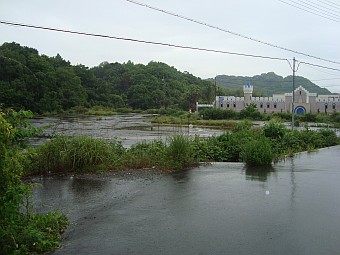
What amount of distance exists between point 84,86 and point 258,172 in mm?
91512

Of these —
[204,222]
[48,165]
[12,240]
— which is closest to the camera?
[12,240]

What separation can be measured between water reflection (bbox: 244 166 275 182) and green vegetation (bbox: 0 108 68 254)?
6607 millimetres

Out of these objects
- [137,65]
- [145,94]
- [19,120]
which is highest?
[137,65]

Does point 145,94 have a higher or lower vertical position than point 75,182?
higher

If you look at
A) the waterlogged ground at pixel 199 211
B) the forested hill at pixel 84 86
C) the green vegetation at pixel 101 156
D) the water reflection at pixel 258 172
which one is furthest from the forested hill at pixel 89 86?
the waterlogged ground at pixel 199 211

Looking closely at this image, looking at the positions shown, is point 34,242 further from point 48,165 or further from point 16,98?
point 16,98

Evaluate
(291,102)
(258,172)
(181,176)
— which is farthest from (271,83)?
(181,176)

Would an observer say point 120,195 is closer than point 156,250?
No

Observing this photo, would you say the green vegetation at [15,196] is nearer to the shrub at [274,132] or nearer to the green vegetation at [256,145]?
the green vegetation at [256,145]

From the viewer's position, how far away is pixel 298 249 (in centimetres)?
491

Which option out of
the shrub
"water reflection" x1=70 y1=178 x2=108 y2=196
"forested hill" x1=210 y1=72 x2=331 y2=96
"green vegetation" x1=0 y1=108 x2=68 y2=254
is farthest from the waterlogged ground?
"forested hill" x1=210 y1=72 x2=331 y2=96

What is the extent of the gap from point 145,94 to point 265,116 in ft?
133

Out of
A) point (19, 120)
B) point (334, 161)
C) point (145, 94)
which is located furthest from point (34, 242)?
point (145, 94)

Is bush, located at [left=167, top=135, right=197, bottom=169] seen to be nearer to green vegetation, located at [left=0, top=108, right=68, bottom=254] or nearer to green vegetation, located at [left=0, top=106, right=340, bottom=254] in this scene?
green vegetation, located at [left=0, top=106, right=340, bottom=254]
